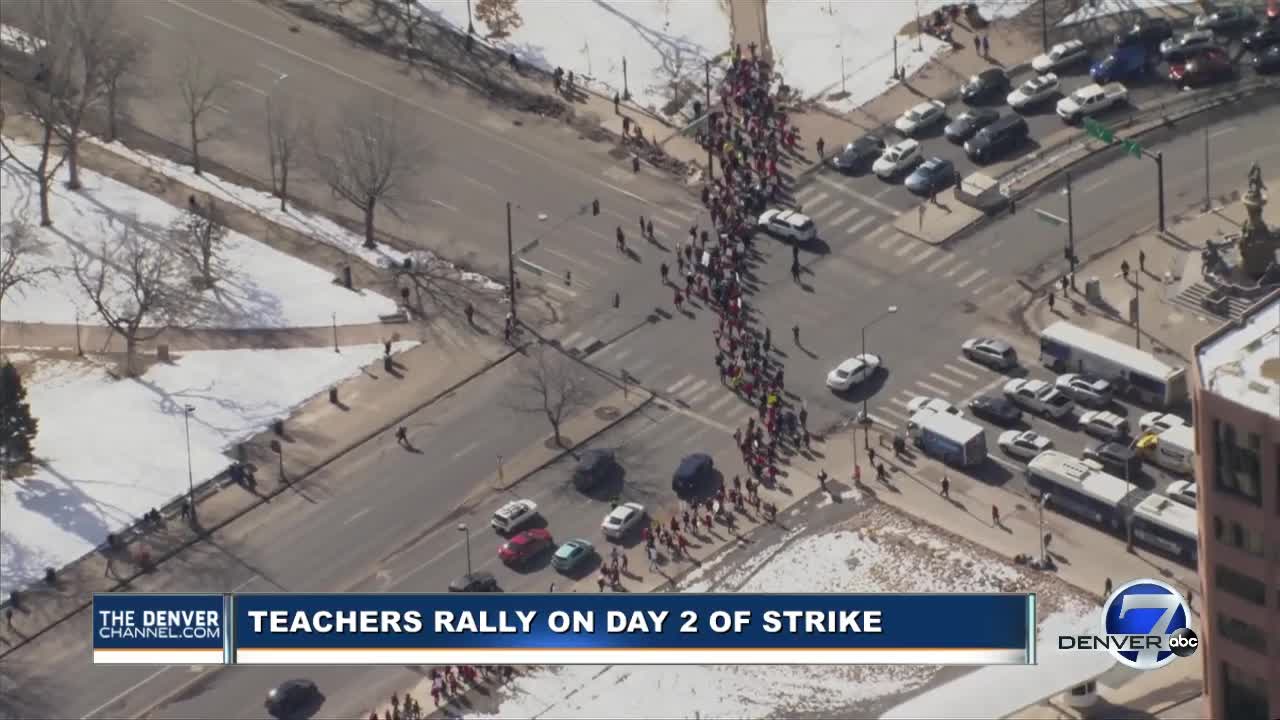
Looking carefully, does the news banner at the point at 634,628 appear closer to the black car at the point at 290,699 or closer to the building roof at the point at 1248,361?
the building roof at the point at 1248,361

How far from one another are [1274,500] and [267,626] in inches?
1698

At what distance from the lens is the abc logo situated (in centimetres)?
14788

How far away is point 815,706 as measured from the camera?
19338 cm

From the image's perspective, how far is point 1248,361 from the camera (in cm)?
13775

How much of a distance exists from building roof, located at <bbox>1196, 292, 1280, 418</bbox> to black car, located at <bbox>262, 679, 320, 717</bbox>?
70472 millimetres

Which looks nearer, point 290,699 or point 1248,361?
point 1248,361

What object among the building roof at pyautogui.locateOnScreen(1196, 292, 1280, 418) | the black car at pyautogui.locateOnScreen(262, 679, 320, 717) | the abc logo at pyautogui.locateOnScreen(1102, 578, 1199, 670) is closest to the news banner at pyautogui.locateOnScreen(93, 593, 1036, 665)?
the abc logo at pyautogui.locateOnScreen(1102, 578, 1199, 670)

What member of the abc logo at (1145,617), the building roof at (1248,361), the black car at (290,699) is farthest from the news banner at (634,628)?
the black car at (290,699)

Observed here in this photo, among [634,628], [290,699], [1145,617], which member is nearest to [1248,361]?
[1145,617]

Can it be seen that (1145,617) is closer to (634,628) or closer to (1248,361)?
(1248,361)

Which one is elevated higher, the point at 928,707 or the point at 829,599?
the point at 829,599

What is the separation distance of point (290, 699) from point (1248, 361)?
74.4m

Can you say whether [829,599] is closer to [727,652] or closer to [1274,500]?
[727,652]

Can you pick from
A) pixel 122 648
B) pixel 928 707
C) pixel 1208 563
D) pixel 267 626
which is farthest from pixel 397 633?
pixel 928 707
